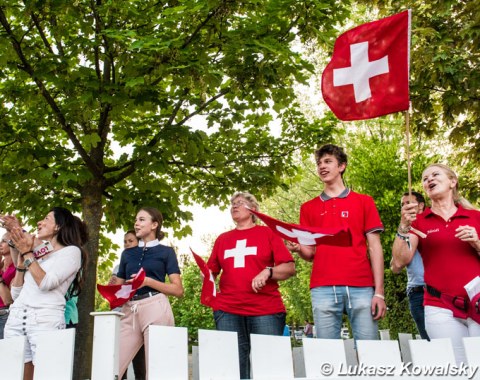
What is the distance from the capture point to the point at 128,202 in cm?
796

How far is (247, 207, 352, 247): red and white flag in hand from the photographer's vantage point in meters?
3.53

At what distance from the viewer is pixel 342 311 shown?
12.7 feet

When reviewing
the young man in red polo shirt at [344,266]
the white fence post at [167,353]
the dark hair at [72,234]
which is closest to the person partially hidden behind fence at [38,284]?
the dark hair at [72,234]

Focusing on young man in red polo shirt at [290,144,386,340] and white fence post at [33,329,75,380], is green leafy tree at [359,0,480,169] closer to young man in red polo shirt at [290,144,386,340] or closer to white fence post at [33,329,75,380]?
young man in red polo shirt at [290,144,386,340]

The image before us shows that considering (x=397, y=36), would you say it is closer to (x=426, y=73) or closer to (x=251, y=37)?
(x=251, y=37)

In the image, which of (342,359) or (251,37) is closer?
(342,359)

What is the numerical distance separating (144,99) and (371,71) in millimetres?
2995

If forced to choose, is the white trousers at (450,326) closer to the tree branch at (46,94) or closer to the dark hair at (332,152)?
the dark hair at (332,152)

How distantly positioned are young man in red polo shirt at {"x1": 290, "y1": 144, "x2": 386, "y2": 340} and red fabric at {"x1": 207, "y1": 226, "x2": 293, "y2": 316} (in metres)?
0.45

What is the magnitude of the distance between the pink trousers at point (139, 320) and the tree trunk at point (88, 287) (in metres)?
2.91

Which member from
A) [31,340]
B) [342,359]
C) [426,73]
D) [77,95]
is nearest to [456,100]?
[426,73]

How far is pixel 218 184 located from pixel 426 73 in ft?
11.8

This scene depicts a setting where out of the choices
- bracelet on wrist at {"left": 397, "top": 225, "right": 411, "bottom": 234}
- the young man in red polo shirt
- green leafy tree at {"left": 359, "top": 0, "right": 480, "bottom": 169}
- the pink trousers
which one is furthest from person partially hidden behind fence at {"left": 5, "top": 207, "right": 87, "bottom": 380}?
green leafy tree at {"left": 359, "top": 0, "right": 480, "bottom": 169}

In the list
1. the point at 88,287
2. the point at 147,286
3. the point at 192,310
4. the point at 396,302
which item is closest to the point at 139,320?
the point at 147,286
